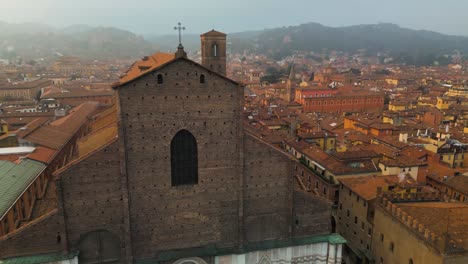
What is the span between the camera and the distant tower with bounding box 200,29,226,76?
3738 cm

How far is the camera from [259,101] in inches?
3317

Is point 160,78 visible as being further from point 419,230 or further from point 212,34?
point 212,34

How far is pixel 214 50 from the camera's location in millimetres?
37969

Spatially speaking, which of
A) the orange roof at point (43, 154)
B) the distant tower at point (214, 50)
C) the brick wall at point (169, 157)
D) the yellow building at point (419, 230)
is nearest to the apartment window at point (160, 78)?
the brick wall at point (169, 157)

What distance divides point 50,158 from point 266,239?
19.2 m

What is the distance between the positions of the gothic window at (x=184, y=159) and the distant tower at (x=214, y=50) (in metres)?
18.3

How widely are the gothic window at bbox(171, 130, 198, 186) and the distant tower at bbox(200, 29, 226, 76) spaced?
1829 centimetres

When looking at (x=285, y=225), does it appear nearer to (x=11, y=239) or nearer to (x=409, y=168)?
(x=11, y=239)

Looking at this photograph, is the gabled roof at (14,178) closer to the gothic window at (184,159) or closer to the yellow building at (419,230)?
the gothic window at (184,159)

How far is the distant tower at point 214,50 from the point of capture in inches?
1471

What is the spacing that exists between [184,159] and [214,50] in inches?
788

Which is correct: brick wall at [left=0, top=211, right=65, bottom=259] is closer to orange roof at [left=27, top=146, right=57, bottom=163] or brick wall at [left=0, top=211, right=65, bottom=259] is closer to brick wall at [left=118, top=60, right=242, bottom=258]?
brick wall at [left=118, top=60, right=242, bottom=258]

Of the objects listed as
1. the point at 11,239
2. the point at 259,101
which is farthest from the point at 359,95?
the point at 11,239

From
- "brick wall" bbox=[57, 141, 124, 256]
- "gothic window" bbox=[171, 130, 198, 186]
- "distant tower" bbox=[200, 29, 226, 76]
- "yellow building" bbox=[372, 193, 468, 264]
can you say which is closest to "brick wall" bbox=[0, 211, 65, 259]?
"brick wall" bbox=[57, 141, 124, 256]
